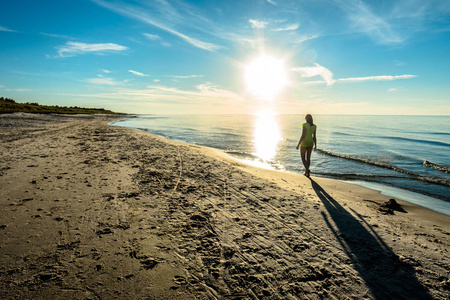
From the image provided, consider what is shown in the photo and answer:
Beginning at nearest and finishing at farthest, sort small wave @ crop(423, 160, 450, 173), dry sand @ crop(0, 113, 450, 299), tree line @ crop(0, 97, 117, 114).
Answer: dry sand @ crop(0, 113, 450, 299) → small wave @ crop(423, 160, 450, 173) → tree line @ crop(0, 97, 117, 114)

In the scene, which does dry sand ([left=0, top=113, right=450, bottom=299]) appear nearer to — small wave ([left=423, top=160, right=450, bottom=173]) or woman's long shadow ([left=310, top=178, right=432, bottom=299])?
woman's long shadow ([left=310, top=178, right=432, bottom=299])

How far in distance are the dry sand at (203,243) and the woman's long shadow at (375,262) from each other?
0.7 inches

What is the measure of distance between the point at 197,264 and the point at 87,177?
5.57m

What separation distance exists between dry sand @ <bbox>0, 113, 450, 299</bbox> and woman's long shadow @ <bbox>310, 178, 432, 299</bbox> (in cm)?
2

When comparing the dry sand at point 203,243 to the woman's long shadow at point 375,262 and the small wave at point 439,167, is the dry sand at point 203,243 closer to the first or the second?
the woman's long shadow at point 375,262

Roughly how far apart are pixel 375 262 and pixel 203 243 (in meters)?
2.87

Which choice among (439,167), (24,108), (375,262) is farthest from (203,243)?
(24,108)

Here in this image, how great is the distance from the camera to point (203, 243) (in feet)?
11.8

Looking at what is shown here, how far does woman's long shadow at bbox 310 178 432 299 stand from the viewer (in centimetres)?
273

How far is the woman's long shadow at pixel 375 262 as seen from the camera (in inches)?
108

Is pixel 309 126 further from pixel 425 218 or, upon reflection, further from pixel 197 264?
pixel 197 264

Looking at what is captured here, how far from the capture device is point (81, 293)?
245cm

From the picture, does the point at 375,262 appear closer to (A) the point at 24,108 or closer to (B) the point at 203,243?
(B) the point at 203,243

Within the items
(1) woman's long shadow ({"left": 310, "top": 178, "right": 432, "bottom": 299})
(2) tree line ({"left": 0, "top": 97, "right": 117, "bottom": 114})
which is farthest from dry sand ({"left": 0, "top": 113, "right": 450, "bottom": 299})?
(2) tree line ({"left": 0, "top": 97, "right": 117, "bottom": 114})
